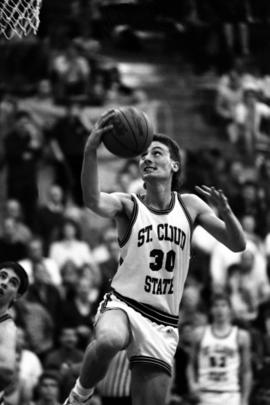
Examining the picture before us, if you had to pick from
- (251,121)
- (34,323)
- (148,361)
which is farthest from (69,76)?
(148,361)

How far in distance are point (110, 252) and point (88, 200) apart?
7.34 metres

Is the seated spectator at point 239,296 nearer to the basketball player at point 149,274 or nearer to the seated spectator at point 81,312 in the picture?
the seated spectator at point 81,312

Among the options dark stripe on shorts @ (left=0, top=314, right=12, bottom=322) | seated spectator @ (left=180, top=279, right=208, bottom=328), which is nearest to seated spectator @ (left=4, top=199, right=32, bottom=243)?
seated spectator @ (left=180, top=279, right=208, bottom=328)

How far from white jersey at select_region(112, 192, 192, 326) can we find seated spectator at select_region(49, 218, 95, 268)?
676 centimetres

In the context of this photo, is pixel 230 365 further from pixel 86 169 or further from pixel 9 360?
pixel 86 169

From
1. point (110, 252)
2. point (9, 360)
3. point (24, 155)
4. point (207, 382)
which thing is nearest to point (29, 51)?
point (24, 155)

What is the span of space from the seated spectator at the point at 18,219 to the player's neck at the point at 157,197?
21.6ft

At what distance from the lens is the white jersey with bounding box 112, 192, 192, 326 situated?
912 centimetres

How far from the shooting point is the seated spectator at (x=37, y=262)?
15.1 metres

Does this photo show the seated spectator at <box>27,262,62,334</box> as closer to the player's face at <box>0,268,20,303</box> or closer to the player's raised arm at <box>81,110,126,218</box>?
the player's face at <box>0,268,20,303</box>

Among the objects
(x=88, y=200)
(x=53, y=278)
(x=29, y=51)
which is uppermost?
(x=29, y=51)

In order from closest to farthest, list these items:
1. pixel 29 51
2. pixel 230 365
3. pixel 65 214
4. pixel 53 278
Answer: pixel 230 365 < pixel 53 278 < pixel 65 214 < pixel 29 51

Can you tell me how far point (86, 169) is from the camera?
868cm

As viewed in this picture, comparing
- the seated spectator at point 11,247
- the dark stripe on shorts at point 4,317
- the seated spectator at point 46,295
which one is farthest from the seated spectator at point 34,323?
the dark stripe on shorts at point 4,317
